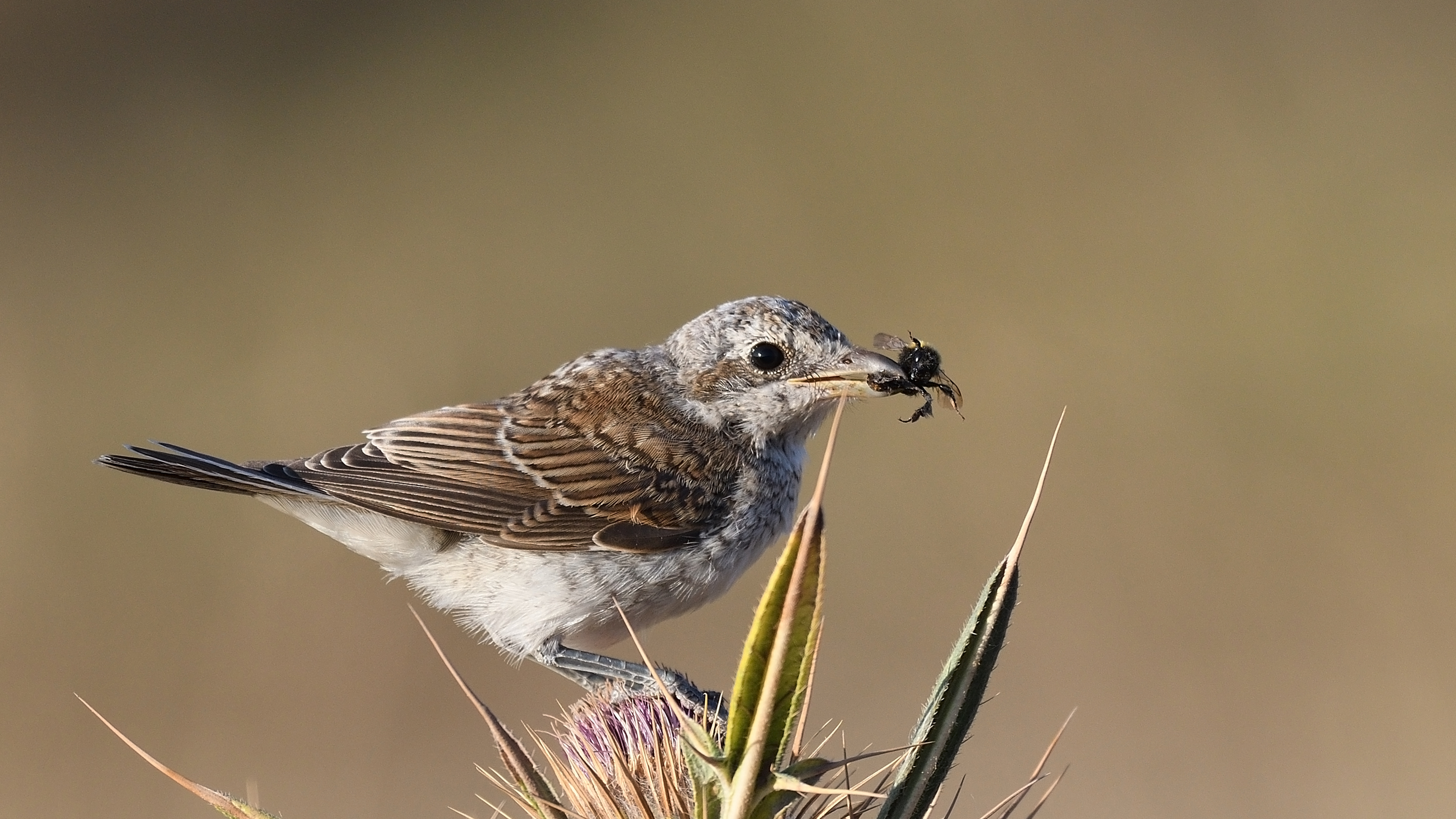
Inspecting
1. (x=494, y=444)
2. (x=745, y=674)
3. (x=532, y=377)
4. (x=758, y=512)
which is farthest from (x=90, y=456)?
(x=745, y=674)

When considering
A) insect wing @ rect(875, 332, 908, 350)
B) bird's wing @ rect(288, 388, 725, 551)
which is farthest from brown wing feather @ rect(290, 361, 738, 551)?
insect wing @ rect(875, 332, 908, 350)

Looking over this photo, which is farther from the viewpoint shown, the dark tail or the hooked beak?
the hooked beak

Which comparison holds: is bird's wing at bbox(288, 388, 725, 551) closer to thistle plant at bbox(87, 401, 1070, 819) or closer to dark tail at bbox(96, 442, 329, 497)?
dark tail at bbox(96, 442, 329, 497)

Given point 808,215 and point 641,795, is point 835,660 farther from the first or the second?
point 641,795

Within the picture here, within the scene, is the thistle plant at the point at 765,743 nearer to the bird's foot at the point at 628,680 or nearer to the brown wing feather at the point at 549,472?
the bird's foot at the point at 628,680

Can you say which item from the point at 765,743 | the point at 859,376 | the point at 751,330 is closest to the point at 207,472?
the point at 751,330

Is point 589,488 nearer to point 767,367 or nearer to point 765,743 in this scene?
point 767,367
